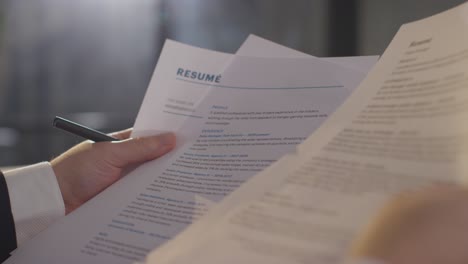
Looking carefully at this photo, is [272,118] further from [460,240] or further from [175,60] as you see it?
[460,240]

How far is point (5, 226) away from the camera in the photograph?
0.51 meters

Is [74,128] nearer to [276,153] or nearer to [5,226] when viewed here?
[5,226]

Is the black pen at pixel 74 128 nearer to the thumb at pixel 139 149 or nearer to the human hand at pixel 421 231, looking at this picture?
the thumb at pixel 139 149

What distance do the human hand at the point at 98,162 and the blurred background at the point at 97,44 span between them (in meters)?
2.85

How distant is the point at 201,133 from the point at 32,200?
7.4 inches

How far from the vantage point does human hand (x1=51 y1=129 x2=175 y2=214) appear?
520 mm

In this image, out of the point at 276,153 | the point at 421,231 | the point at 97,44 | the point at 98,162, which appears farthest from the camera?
the point at 97,44

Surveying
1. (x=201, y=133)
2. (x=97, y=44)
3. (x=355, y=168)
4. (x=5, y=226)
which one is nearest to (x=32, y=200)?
(x=5, y=226)

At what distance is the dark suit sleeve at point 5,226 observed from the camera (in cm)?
49

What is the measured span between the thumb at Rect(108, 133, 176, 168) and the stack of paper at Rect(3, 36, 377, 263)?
0.01 m

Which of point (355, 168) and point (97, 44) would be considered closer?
point (355, 168)

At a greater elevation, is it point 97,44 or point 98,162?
point 97,44

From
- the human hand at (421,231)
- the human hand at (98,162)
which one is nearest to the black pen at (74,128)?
the human hand at (98,162)

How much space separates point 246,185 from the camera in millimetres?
329
